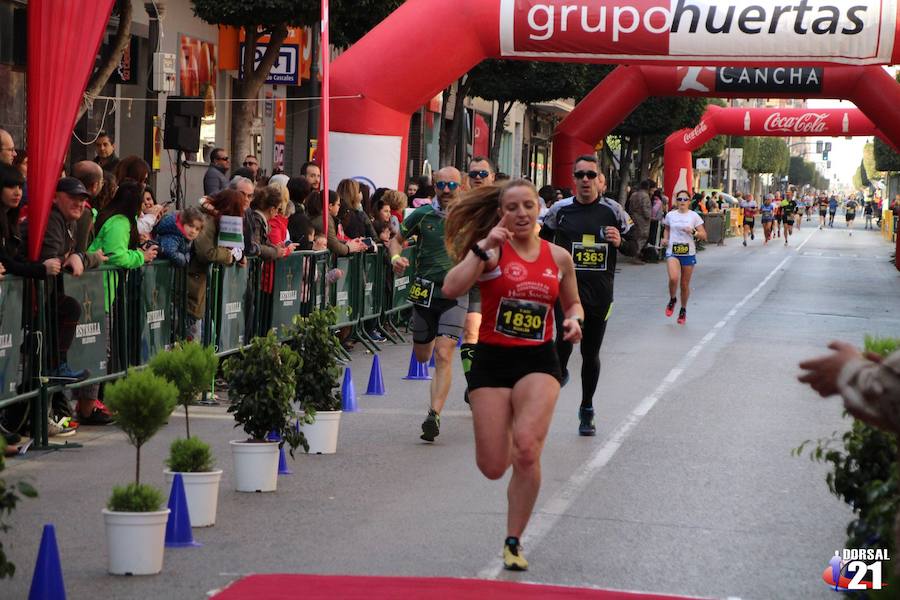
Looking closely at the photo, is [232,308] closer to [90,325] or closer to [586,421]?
[90,325]

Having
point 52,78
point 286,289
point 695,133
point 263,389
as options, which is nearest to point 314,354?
point 263,389

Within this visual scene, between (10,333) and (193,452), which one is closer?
(193,452)

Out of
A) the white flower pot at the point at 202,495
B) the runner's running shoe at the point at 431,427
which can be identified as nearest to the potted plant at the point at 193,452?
the white flower pot at the point at 202,495

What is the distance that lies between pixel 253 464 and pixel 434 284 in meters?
2.89

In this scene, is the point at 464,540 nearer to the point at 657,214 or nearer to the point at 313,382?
the point at 313,382

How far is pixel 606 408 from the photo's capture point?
12.3 meters

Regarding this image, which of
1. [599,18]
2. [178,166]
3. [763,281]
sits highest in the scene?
[599,18]

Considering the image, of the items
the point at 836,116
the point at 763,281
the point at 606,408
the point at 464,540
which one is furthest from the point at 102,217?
the point at 836,116

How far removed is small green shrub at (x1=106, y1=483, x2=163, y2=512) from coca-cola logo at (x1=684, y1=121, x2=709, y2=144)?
4104 cm

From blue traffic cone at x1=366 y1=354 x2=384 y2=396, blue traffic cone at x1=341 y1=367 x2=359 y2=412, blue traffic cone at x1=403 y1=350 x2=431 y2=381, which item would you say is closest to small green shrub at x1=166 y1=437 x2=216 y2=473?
blue traffic cone at x1=341 y1=367 x2=359 y2=412

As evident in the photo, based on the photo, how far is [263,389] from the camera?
8523mm

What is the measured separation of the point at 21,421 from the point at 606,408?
4.68 m

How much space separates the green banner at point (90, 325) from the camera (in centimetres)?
1037

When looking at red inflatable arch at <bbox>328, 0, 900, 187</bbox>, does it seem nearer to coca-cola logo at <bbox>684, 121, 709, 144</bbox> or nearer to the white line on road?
the white line on road
